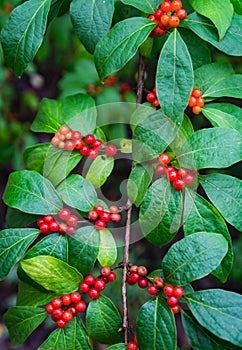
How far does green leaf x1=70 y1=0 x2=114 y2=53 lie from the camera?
959 mm

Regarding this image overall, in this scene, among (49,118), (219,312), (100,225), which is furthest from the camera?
(49,118)

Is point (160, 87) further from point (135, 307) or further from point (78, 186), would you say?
point (135, 307)

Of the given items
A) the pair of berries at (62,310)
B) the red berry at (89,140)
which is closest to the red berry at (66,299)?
the pair of berries at (62,310)

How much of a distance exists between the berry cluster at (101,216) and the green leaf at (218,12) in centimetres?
38

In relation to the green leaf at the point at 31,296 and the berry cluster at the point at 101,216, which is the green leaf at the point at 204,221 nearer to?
the berry cluster at the point at 101,216

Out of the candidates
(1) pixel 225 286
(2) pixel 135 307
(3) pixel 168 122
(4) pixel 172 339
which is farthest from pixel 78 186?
(1) pixel 225 286

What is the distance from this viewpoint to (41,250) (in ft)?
3.09

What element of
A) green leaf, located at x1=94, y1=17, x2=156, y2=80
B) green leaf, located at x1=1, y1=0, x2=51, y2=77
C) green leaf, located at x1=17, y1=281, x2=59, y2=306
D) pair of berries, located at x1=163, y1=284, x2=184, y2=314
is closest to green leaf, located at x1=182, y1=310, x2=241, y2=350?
pair of berries, located at x1=163, y1=284, x2=184, y2=314

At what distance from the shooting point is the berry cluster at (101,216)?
3.08 feet

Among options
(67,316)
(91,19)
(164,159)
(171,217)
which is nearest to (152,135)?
(164,159)

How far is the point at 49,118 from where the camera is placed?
1.14 meters

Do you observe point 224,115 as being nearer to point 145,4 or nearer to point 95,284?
point 145,4

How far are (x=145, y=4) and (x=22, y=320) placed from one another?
64 cm

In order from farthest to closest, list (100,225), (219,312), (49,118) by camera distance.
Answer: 1. (49,118)
2. (100,225)
3. (219,312)
